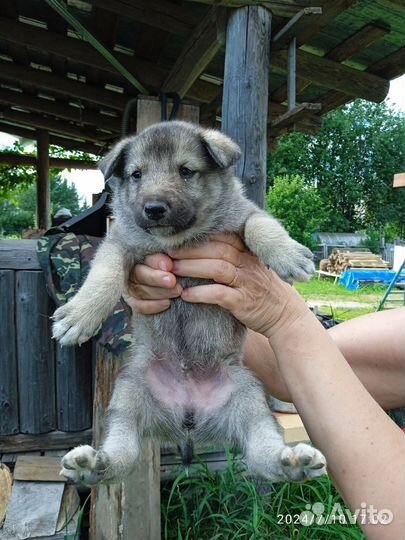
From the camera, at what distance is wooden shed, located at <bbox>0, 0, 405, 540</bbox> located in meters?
3.28

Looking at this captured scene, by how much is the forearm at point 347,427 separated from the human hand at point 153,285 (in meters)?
0.53

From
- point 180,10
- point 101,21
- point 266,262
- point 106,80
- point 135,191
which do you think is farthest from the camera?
point 106,80

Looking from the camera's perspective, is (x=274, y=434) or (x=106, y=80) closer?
(x=274, y=434)

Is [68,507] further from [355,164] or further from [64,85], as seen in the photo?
[355,164]

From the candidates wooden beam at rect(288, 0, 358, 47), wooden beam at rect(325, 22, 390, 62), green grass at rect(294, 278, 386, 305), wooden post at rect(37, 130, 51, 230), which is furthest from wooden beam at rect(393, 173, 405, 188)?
wooden post at rect(37, 130, 51, 230)

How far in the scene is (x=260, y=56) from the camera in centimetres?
329

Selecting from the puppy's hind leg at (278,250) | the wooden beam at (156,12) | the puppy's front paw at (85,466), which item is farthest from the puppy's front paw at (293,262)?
the wooden beam at (156,12)

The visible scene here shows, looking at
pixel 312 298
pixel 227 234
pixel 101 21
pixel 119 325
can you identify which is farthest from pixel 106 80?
pixel 312 298

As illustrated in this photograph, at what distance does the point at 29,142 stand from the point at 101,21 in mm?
7875

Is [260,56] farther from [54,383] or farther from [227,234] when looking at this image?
[54,383]

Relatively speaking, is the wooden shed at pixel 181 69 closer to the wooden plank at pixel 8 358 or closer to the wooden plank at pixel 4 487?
the wooden plank at pixel 8 358

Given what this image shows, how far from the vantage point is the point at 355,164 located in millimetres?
37688

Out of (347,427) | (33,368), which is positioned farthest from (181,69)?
(347,427)

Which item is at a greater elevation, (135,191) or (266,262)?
(135,191)
